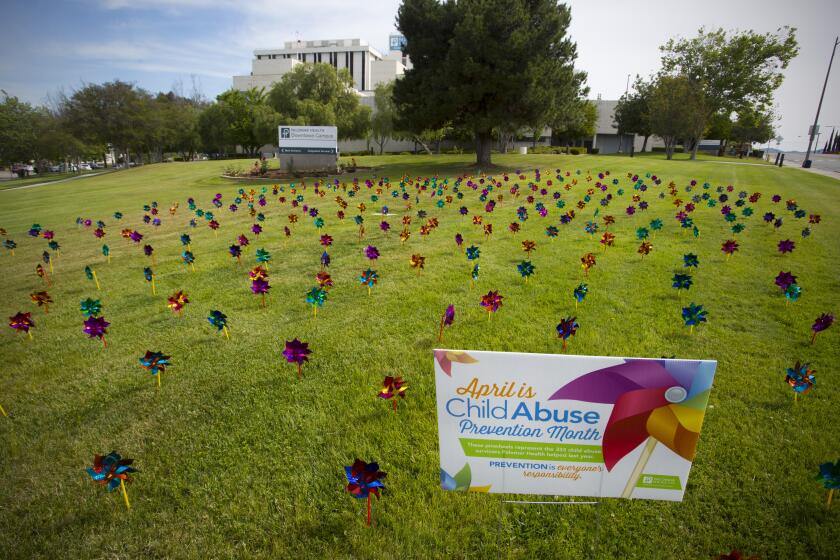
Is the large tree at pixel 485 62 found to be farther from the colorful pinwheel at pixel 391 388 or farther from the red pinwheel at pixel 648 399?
the red pinwheel at pixel 648 399

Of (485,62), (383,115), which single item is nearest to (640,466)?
(485,62)

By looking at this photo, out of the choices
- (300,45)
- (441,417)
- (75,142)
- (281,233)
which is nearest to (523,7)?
(281,233)

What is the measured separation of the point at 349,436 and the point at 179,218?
53.4 feet

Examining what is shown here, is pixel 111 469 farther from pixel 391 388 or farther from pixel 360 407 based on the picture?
pixel 391 388

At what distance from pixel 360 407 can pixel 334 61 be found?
12409cm

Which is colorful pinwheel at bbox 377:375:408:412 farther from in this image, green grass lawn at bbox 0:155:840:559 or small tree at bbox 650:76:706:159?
small tree at bbox 650:76:706:159

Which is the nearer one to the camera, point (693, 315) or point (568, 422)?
point (568, 422)

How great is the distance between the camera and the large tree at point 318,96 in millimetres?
44656

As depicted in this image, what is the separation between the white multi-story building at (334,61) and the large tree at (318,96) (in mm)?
55334

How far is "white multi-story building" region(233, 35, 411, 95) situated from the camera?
319ft

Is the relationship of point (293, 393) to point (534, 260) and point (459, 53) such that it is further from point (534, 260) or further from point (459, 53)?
point (459, 53)

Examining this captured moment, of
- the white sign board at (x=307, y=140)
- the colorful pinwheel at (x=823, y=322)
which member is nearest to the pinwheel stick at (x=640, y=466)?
the colorful pinwheel at (x=823, y=322)

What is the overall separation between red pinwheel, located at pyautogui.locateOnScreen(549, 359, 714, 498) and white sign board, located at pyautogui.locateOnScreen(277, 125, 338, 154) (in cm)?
3053

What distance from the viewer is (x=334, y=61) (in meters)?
109
